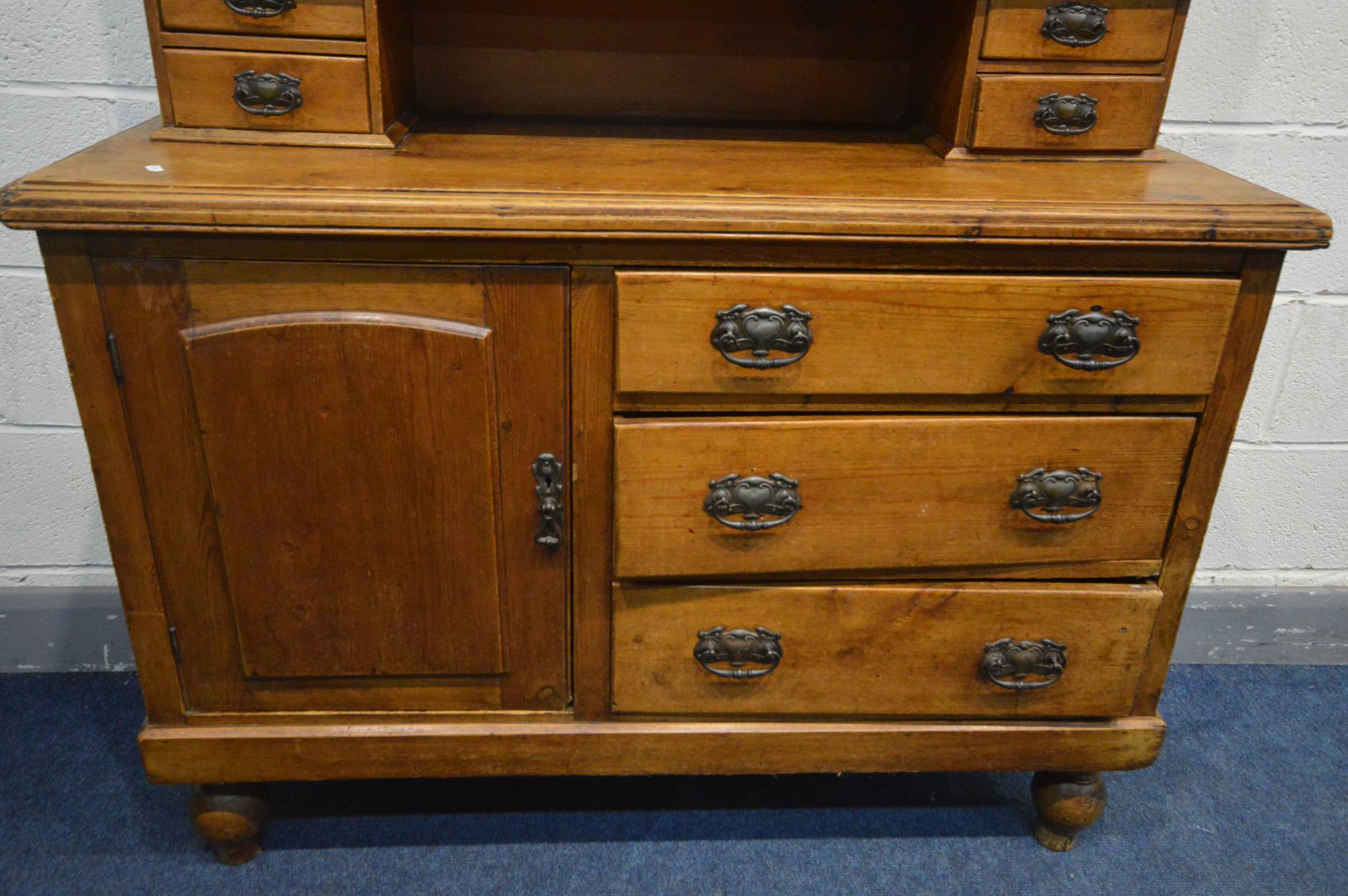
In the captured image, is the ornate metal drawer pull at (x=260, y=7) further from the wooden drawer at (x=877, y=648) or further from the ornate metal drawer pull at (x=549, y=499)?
the wooden drawer at (x=877, y=648)

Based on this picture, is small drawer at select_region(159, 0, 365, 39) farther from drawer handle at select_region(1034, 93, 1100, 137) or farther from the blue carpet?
the blue carpet

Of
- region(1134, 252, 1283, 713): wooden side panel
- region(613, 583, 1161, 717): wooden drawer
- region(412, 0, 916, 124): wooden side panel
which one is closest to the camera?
region(1134, 252, 1283, 713): wooden side panel

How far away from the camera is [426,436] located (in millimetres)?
1020

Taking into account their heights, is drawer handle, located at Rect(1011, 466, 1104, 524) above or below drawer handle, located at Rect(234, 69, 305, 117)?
below

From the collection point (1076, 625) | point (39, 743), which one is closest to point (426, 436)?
point (1076, 625)

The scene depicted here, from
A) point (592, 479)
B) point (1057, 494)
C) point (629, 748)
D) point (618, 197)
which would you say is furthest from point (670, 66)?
point (629, 748)

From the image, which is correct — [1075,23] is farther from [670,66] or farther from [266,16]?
[266,16]

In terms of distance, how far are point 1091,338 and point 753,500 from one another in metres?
0.36

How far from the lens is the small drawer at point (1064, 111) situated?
1137 millimetres

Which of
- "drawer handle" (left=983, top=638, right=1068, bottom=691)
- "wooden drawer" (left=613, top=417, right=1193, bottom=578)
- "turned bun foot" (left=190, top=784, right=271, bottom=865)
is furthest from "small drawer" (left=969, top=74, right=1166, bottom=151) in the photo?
"turned bun foot" (left=190, top=784, right=271, bottom=865)

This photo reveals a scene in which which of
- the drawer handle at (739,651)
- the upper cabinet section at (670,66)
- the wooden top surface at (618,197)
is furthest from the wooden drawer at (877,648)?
the upper cabinet section at (670,66)

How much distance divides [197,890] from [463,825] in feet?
1.05

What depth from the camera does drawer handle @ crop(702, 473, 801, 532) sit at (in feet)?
3.42

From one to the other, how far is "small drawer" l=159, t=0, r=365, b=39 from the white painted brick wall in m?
0.32
